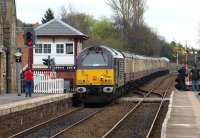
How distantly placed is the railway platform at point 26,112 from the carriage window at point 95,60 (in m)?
2.90

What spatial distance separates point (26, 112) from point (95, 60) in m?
9.62

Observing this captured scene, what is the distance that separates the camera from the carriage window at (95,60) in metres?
29.5

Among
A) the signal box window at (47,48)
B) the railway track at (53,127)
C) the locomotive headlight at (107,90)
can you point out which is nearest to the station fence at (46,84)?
the locomotive headlight at (107,90)

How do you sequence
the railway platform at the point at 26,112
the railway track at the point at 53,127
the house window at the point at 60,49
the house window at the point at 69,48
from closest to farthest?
the railway track at the point at 53,127
the railway platform at the point at 26,112
the house window at the point at 69,48
the house window at the point at 60,49

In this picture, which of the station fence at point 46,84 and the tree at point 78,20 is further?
the tree at point 78,20

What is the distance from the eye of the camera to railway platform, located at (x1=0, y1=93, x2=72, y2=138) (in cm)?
1816

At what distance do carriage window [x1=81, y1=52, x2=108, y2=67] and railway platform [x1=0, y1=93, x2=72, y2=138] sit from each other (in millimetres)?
2900

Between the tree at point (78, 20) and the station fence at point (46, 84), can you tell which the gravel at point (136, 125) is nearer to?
the station fence at point (46, 84)

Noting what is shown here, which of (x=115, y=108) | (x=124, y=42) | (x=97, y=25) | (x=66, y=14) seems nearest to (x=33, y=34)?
(x=115, y=108)

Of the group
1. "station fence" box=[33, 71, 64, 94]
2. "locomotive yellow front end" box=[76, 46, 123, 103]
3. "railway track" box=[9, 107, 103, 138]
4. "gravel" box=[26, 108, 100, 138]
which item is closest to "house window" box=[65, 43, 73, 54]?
"station fence" box=[33, 71, 64, 94]

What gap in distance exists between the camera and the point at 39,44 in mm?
47531

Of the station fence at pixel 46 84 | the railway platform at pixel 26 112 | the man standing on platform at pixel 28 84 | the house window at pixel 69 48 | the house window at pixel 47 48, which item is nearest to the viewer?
the railway platform at pixel 26 112

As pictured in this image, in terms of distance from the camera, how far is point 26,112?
20.5 meters

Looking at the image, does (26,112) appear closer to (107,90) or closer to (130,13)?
Answer: (107,90)
